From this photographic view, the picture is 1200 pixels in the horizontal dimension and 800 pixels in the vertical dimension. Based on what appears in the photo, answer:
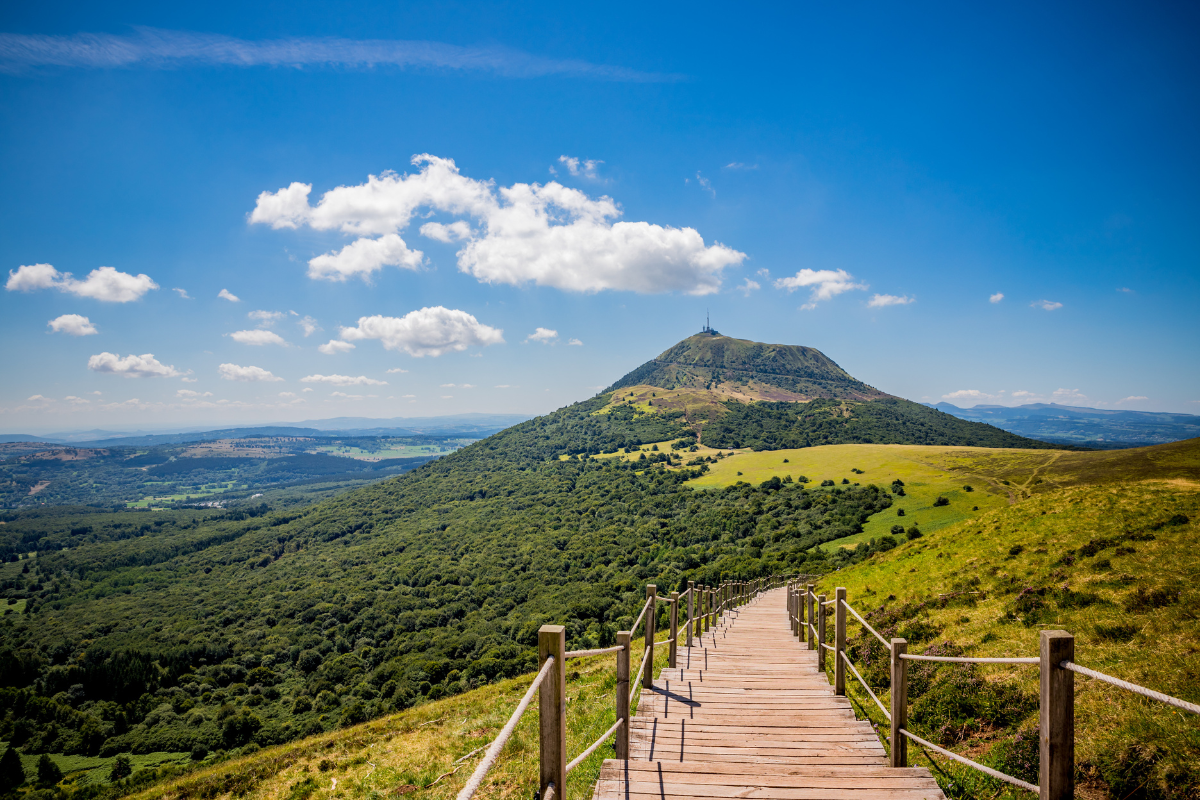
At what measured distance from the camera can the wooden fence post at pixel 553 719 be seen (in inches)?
121

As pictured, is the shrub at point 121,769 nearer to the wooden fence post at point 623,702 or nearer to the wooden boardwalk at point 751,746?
the wooden boardwalk at point 751,746

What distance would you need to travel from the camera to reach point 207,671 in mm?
62156

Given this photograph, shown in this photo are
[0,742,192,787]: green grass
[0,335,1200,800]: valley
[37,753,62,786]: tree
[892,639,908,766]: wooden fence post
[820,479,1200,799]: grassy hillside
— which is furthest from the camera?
[37,753,62,786]: tree

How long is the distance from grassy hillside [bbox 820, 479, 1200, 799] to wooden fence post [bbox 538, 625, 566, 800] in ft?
14.1

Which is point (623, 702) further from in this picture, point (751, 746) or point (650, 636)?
point (650, 636)

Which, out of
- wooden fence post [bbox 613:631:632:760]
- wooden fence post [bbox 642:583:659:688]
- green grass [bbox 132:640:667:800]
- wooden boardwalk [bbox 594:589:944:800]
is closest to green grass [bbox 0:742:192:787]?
green grass [bbox 132:640:667:800]

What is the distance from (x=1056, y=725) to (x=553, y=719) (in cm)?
312

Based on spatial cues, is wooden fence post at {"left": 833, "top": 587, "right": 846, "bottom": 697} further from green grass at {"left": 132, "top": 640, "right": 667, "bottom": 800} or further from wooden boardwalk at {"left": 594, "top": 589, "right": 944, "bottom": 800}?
green grass at {"left": 132, "top": 640, "right": 667, "bottom": 800}

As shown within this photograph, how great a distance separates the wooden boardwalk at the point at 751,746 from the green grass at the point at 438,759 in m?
0.69

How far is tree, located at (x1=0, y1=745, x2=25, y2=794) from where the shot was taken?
134ft

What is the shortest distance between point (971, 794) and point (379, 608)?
3053 inches

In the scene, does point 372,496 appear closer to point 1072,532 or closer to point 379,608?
point 379,608

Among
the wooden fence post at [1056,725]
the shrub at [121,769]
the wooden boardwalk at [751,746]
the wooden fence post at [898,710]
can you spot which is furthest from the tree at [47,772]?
the wooden fence post at [1056,725]

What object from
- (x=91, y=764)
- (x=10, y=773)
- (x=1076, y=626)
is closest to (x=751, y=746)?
(x=1076, y=626)
